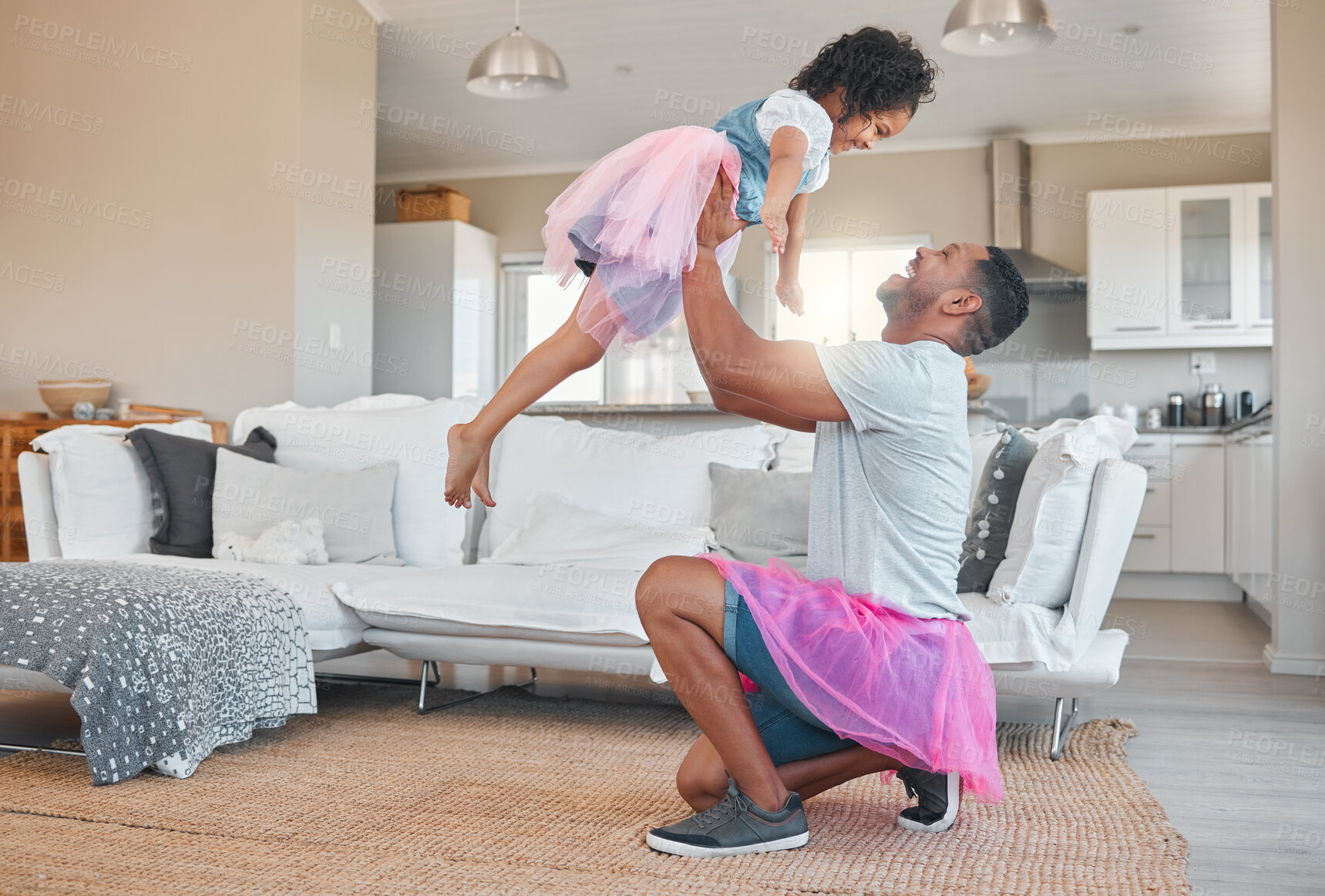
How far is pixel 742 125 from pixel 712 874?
4.06ft

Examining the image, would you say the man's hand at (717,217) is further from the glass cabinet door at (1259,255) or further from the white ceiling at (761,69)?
the glass cabinet door at (1259,255)

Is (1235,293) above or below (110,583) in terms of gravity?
above

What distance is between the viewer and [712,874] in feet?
5.33

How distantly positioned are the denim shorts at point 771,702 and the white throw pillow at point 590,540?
106 cm

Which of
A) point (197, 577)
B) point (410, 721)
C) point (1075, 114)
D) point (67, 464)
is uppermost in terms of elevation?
point (1075, 114)

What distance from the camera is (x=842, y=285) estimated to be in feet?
23.3

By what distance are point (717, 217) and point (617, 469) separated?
→ 1.69 m

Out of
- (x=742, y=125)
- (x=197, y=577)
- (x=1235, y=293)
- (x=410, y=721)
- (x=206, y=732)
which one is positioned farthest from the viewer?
(x=1235, y=293)

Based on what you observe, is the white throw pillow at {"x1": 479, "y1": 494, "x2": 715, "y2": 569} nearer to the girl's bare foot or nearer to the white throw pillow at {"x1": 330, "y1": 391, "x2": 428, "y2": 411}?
the white throw pillow at {"x1": 330, "y1": 391, "x2": 428, "y2": 411}

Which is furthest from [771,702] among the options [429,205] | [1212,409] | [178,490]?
[429,205]

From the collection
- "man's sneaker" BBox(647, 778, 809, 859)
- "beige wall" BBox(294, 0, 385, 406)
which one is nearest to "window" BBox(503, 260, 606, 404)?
"beige wall" BBox(294, 0, 385, 406)

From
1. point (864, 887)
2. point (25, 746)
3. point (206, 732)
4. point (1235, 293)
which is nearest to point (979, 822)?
point (864, 887)

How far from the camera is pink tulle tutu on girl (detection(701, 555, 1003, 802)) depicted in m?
1.63

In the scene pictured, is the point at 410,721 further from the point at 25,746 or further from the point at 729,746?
the point at 729,746
